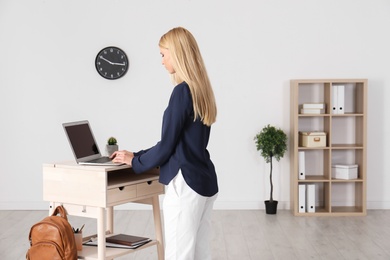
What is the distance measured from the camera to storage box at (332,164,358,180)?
6176 millimetres

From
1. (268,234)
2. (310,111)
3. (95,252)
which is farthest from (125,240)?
(310,111)

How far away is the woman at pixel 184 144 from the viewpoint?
2922mm

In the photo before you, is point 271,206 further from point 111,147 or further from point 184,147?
point 184,147

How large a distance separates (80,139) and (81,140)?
0.01m

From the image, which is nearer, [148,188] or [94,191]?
[94,191]

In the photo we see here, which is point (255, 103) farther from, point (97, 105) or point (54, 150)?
point (54, 150)

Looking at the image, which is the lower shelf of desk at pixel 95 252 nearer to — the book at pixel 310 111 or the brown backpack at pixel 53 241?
the brown backpack at pixel 53 241

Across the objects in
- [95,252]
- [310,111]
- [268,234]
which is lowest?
[268,234]

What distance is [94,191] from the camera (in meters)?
3.21

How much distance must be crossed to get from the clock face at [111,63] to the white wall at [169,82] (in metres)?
0.07

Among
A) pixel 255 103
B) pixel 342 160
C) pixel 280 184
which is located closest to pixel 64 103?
pixel 255 103

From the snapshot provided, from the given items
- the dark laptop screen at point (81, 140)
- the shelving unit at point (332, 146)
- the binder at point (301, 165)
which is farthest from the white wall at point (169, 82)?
the dark laptop screen at point (81, 140)

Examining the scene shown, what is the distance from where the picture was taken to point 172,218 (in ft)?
9.62

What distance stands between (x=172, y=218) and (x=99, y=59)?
12.2 feet
